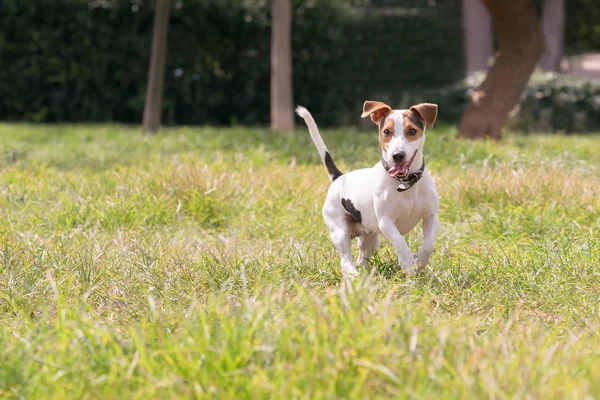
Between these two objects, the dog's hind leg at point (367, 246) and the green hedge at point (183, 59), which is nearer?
the dog's hind leg at point (367, 246)

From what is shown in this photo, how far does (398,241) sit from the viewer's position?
4.13 metres

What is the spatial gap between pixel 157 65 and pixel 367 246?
8002 millimetres

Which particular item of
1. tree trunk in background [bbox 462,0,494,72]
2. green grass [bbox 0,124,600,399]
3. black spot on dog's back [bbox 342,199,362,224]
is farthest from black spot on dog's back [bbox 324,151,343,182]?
tree trunk in background [bbox 462,0,494,72]

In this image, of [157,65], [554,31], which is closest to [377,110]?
[157,65]

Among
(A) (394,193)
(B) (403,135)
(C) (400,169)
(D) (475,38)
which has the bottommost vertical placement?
(A) (394,193)

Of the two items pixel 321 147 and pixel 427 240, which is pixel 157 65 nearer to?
pixel 321 147

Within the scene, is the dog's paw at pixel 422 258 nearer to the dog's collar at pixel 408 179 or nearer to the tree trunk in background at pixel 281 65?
the dog's collar at pixel 408 179

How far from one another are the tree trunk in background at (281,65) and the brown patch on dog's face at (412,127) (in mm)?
8858

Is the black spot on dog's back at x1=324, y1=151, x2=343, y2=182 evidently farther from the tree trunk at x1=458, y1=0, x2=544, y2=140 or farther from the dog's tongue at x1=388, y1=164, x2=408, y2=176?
the tree trunk at x1=458, y1=0, x2=544, y2=140

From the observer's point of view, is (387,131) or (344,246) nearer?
Answer: (387,131)

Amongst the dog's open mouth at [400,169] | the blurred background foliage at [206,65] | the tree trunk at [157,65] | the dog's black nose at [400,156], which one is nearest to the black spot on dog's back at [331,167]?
the dog's open mouth at [400,169]

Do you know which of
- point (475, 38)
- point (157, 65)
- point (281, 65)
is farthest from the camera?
point (475, 38)

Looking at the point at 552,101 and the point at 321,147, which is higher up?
the point at 321,147

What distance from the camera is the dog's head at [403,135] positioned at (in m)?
3.95
